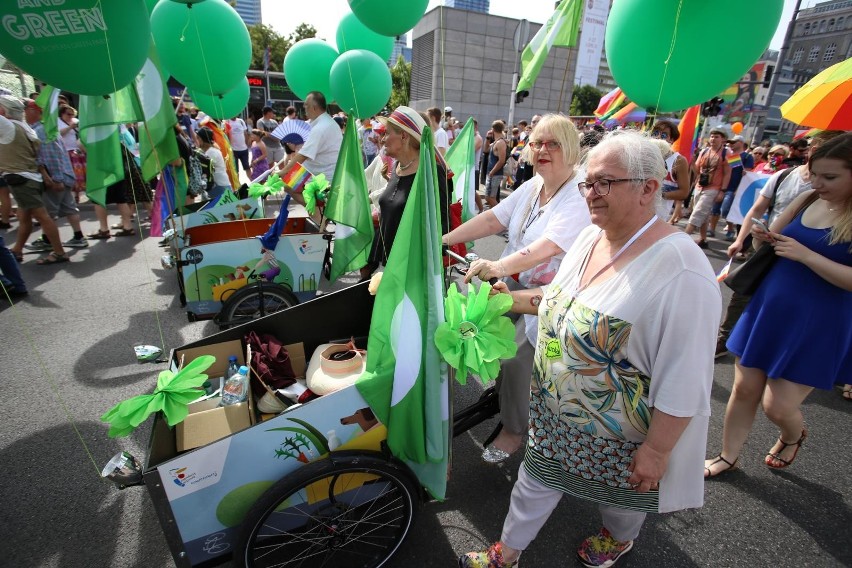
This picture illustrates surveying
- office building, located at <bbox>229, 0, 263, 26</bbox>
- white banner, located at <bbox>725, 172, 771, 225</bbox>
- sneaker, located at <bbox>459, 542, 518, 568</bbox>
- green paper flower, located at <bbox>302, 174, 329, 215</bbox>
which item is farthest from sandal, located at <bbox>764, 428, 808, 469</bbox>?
office building, located at <bbox>229, 0, 263, 26</bbox>

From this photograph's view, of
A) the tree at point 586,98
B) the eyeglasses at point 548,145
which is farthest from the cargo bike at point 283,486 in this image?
the tree at point 586,98

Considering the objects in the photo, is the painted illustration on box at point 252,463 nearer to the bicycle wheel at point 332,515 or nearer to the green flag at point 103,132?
the bicycle wheel at point 332,515

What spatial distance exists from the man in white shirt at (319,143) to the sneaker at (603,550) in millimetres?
3886

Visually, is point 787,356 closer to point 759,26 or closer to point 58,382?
point 759,26

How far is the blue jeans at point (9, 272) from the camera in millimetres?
4156

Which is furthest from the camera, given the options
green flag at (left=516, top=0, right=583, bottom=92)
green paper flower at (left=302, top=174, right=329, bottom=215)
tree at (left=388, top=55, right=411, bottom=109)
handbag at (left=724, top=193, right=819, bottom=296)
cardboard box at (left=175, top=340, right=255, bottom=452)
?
tree at (left=388, top=55, right=411, bottom=109)

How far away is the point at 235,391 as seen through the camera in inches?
77.7

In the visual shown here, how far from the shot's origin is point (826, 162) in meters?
1.80

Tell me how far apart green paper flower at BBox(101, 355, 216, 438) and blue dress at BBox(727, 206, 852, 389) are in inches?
101

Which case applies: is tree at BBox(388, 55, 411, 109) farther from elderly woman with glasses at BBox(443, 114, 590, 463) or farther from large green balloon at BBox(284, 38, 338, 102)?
elderly woman with glasses at BBox(443, 114, 590, 463)

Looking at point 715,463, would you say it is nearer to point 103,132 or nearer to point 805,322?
point 805,322

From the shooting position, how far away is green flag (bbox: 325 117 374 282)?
319cm

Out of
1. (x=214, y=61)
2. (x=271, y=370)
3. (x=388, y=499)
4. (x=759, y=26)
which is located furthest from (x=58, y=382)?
(x=759, y=26)

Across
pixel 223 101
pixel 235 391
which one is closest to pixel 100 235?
pixel 223 101
